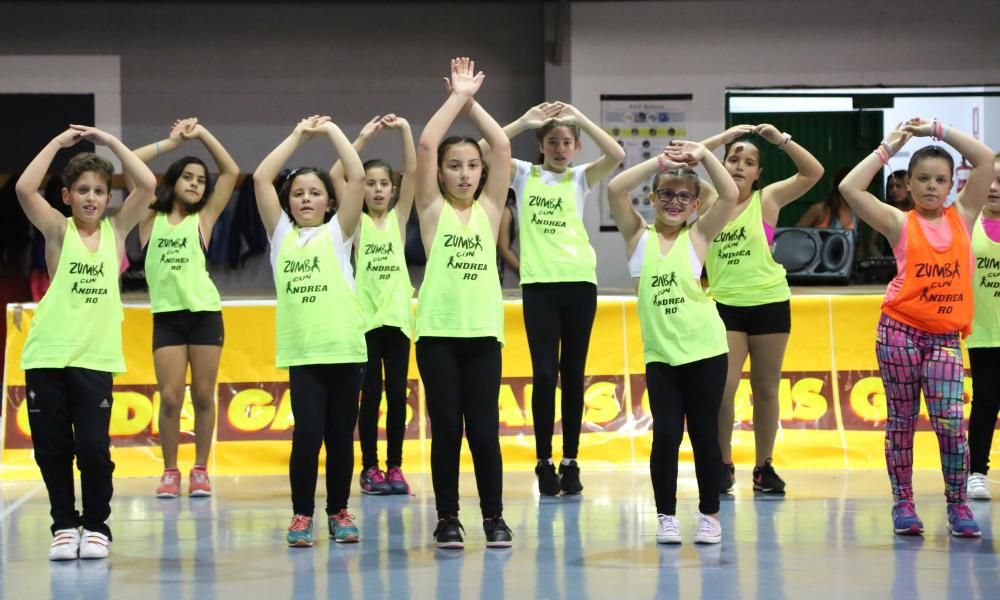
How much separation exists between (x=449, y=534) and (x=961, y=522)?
2.11m

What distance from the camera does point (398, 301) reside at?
623cm

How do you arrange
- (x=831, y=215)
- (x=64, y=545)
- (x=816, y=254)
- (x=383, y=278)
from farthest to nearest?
(x=831, y=215) < (x=816, y=254) < (x=383, y=278) < (x=64, y=545)

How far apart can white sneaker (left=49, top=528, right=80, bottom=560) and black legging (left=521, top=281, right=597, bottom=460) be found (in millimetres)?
2271

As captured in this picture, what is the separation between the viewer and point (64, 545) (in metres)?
4.77

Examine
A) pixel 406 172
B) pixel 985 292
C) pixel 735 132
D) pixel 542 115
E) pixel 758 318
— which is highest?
pixel 542 115

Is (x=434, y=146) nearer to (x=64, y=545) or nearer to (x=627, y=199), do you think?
(x=627, y=199)

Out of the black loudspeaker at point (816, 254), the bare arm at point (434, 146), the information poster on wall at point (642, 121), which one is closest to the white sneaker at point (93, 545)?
the bare arm at point (434, 146)

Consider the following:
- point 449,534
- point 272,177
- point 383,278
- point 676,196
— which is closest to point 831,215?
point 383,278

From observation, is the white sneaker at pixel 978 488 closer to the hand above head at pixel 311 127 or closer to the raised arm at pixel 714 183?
the raised arm at pixel 714 183

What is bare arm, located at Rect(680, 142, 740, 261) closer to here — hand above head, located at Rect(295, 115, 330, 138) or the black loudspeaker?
hand above head, located at Rect(295, 115, 330, 138)

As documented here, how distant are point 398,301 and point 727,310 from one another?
1667 mm

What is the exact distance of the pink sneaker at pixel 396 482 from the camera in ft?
20.7

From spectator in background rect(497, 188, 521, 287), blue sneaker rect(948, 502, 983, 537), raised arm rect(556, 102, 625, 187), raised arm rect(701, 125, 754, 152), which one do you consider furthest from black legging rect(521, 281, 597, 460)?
spectator in background rect(497, 188, 521, 287)

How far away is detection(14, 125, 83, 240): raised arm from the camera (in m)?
4.87
